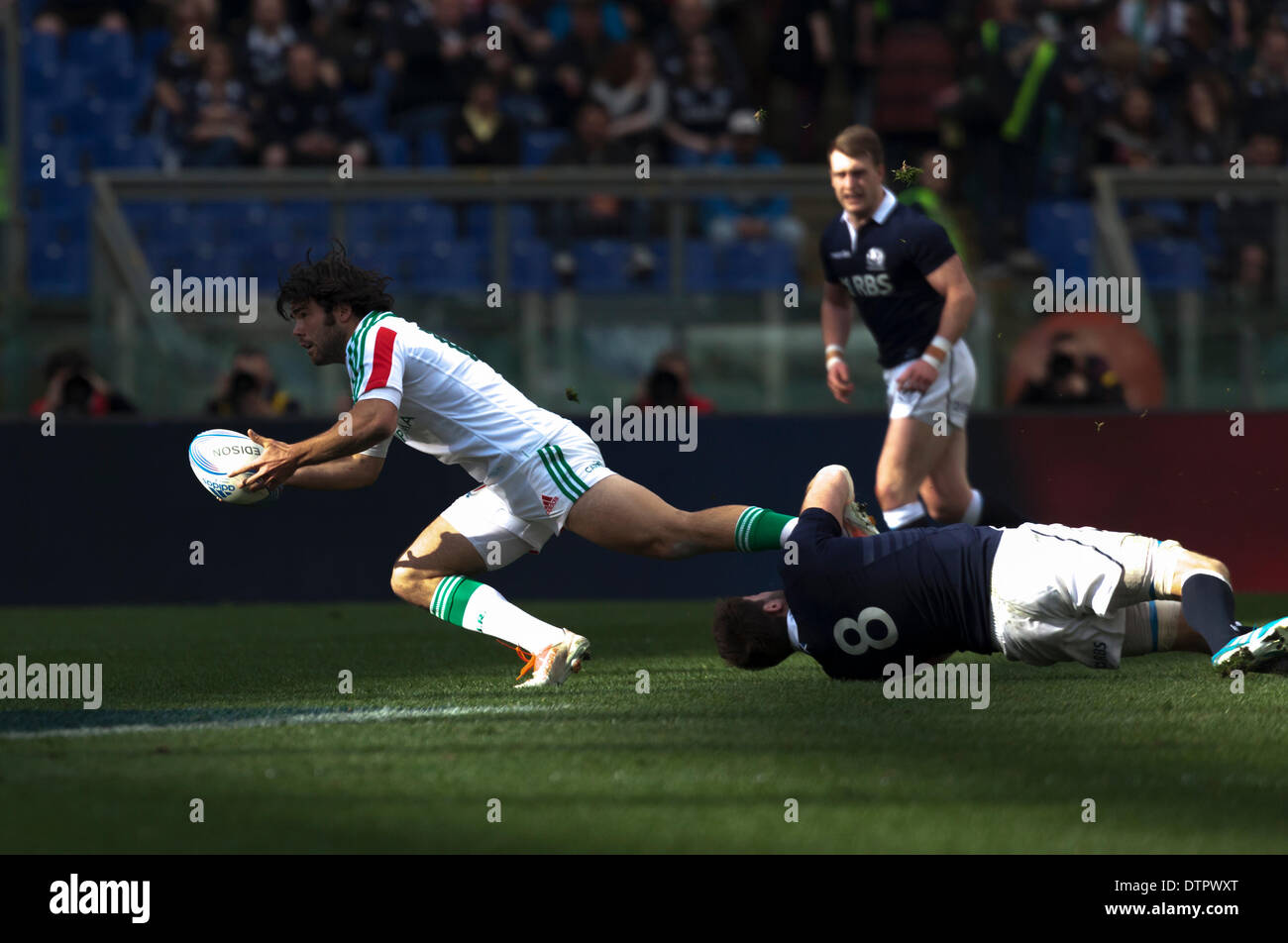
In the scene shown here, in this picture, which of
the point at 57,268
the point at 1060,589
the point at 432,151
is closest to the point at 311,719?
the point at 1060,589

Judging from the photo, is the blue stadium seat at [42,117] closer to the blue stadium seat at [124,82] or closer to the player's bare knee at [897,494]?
the blue stadium seat at [124,82]

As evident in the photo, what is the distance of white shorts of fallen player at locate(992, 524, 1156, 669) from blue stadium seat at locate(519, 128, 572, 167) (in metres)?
9.54

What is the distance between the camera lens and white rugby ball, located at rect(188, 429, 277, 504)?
750 centimetres

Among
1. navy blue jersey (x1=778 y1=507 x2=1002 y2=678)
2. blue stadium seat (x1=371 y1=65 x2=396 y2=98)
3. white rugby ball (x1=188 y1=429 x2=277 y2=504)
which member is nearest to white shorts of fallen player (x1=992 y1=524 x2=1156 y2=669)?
navy blue jersey (x1=778 y1=507 x2=1002 y2=678)

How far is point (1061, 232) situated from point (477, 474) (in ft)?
26.6

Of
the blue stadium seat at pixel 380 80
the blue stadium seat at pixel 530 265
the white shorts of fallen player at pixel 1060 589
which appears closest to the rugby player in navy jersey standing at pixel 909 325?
the white shorts of fallen player at pixel 1060 589

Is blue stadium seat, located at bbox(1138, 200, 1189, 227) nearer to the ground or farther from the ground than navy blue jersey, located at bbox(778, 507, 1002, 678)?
farther from the ground

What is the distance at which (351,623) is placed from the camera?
411 inches

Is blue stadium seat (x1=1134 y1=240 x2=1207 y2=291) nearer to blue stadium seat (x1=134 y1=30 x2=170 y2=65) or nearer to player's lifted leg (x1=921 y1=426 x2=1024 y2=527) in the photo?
player's lifted leg (x1=921 y1=426 x2=1024 y2=527)

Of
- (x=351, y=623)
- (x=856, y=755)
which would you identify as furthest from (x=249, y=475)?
(x=351, y=623)

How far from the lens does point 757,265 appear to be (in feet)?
44.1

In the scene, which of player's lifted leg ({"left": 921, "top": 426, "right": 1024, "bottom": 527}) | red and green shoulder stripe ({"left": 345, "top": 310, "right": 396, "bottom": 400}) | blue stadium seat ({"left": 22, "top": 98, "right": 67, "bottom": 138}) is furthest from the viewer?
blue stadium seat ({"left": 22, "top": 98, "right": 67, "bottom": 138})

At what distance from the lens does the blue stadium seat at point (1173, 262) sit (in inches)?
522
